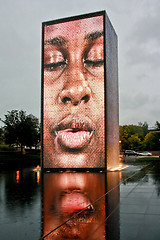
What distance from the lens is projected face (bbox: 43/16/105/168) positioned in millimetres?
21516

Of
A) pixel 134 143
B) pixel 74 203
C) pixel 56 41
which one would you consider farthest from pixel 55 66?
pixel 134 143

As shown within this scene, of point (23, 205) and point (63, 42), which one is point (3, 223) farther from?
point (63, 42)

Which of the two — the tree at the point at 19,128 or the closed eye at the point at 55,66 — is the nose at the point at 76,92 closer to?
the closed eye at the point at 55,66

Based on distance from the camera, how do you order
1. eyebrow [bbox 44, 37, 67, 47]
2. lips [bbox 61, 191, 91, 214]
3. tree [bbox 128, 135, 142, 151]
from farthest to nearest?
tree [bbox 128, 135, 142, 151] → eyebrow [bbox 44, 37, 67, 47] → lips [bbox 61, 191, 91, 214]

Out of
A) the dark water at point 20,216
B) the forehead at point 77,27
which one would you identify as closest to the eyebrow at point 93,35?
the forehead at point 77,27

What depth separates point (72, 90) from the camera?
72.6ft

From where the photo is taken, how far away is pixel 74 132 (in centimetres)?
2186

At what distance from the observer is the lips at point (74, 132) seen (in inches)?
850

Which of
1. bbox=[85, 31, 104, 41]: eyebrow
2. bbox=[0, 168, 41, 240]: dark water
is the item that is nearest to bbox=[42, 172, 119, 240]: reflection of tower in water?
bbox=[0, 168, 41, 240]: dark water

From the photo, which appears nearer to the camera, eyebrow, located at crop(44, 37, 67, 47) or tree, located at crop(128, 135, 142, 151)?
eyebrow, located at crop(44, 37, 67, 47)

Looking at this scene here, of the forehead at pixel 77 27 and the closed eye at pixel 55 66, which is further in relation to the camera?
the closed eye at pixel 55 66

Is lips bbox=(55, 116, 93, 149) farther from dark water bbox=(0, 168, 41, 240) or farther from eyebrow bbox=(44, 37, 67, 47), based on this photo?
dark water bbox=(0, 168, 41, 240)

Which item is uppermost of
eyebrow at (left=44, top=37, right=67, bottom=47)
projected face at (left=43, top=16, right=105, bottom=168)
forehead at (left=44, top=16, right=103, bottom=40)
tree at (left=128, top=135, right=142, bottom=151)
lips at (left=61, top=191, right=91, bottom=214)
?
forehead at (left=44, top=16, right=103, bottom=40)

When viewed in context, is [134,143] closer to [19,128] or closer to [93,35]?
[19,128]
